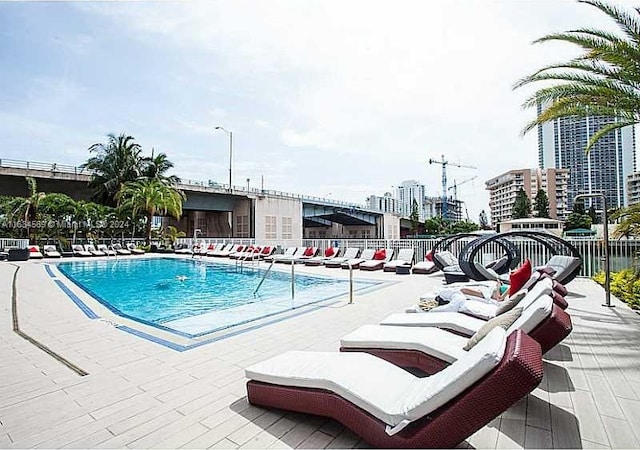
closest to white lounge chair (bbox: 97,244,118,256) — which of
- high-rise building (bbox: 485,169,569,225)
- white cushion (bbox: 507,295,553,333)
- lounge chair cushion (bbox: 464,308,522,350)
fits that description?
lounge chair cushion (bbox: 464,308,522,350)

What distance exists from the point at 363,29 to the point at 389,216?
5182 centimetres

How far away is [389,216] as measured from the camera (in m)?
59.0

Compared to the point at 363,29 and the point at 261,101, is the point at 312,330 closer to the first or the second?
the point at 363,29

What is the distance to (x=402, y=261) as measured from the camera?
14297mm

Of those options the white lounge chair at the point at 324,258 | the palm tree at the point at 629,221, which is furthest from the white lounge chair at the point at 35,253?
the palm tree at the point at 629,221

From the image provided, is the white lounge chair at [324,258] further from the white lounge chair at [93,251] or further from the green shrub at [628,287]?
the white lounge chair at [93,251]

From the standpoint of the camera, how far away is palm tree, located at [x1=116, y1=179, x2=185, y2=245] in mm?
27844

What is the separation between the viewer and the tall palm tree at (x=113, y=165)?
Result: 31.6 metres

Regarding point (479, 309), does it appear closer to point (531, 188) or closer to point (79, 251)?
point (79, 251)

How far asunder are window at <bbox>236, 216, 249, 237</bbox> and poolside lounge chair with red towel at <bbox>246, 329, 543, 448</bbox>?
109 ft

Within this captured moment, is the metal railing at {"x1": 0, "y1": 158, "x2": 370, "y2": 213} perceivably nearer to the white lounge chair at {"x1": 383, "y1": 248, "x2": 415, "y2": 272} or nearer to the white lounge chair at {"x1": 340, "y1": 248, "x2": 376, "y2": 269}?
the white lounge chair at {"x1": 340, "y1": 248, "x2": 376, "y2": 269}

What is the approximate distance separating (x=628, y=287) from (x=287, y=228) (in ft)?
107

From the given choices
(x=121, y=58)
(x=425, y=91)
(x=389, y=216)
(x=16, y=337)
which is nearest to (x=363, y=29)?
(x=425, y=91)

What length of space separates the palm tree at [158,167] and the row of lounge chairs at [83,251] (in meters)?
7.89
